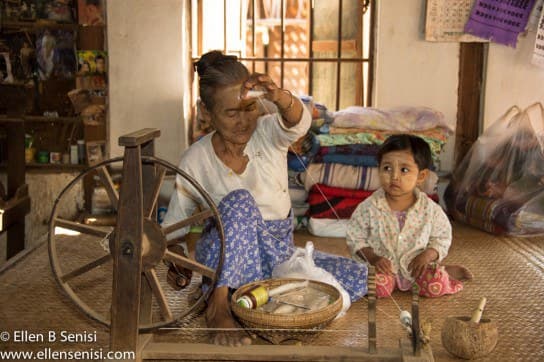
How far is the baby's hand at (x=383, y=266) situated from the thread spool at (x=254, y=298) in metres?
0.66

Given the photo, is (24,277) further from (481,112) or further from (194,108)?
(481,112)

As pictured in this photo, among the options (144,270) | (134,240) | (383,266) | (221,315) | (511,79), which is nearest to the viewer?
(134,240)

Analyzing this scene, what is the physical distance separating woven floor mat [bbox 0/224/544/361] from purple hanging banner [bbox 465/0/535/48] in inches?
56.8

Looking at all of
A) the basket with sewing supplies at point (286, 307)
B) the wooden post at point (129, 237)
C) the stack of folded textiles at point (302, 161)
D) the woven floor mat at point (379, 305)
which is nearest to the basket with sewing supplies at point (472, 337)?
the woven floor mat at point (379, 305)

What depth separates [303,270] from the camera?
111 inches

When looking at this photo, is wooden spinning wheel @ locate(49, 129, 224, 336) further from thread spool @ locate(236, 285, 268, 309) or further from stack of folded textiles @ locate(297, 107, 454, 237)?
stack of folded textiles @ locate(297, 107, 454, 237)

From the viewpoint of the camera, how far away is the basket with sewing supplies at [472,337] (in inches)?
96.6

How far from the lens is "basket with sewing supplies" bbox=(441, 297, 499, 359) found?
2453 mm

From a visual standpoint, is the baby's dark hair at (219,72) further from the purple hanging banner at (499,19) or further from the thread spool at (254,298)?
the purple hanging banner at (499,19)

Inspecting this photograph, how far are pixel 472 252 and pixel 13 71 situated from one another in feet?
10.3

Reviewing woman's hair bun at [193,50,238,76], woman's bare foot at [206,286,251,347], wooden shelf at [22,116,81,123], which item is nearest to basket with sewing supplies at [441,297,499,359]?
woman's bare foot at [206,286,251,347]

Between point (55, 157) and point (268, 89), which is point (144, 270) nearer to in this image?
point (268, 89)

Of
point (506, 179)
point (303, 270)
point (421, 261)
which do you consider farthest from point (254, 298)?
point (506, 179)

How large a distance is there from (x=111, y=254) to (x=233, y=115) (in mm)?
729
